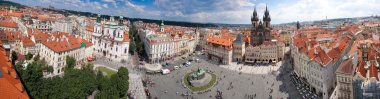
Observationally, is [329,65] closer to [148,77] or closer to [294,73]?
[294,73]

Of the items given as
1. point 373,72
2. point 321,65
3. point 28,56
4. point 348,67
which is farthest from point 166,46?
point 373,72

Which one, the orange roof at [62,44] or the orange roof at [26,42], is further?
the orange roof at [26,42]

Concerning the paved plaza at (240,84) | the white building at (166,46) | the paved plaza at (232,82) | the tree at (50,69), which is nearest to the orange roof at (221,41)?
the paved plaza at (232,82)

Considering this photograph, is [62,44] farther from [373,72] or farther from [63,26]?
[373,72]

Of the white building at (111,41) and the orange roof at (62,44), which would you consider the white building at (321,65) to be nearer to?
the white building at (111,41)

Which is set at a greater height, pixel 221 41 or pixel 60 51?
pixel 221 41
